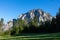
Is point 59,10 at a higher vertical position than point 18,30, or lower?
higher

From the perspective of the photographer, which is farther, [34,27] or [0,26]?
[34,27]

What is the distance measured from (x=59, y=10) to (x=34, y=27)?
32.0 metres

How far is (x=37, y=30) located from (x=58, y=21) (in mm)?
12555

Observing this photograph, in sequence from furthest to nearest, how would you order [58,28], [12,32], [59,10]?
[59,10]
[12,32]
[58,28]

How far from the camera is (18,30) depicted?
99.8 metres

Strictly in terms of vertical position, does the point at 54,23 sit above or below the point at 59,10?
below

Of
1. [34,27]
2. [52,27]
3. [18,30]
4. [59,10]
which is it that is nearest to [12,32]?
[18,30]

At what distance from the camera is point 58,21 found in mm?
101812

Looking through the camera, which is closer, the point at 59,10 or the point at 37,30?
the point at 37,30

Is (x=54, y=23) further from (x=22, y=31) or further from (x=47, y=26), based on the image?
(x=22, y=31)

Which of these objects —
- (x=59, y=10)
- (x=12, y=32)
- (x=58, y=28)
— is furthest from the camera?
(x=59, y=10)

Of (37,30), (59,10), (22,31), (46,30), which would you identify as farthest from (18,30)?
(59,10)

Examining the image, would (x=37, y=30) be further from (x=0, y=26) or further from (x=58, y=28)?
(x=0, y=26)

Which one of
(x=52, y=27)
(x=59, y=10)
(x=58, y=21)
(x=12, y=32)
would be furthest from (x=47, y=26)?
(x=59, y=10)
